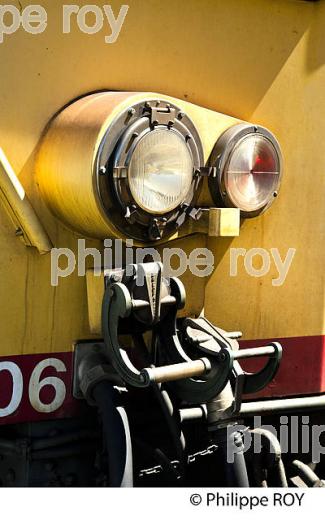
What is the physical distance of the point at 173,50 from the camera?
214 cm

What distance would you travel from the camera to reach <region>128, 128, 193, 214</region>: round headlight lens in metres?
1.90

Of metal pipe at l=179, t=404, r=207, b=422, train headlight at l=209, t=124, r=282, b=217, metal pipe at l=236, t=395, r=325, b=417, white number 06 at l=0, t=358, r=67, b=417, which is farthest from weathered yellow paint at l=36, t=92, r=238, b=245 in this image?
metal pipe at l=236, t=395, r=325, b=417

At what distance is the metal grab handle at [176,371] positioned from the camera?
180cm

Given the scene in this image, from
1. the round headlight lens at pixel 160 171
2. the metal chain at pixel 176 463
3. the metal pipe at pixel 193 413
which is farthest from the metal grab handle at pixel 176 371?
the round headlight lens at pixel 160 171

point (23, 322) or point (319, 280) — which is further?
A: point (319, 280)

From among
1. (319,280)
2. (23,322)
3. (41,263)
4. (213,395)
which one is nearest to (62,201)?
(41,263)

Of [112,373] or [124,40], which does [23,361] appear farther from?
[124,40]

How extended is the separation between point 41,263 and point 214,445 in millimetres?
585

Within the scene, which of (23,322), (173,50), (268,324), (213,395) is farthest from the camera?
(268,324)

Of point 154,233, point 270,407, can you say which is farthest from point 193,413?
point 154,233

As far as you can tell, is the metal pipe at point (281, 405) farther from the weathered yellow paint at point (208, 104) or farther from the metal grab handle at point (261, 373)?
the weathered yellow paint at point (208, 104)

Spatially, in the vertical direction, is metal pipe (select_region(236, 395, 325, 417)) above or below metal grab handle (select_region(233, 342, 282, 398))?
below

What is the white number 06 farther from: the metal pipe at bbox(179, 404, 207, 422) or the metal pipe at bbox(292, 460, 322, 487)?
the metal pipe at bbox(292, 460, 322, 487)

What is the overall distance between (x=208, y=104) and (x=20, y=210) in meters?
0.58
